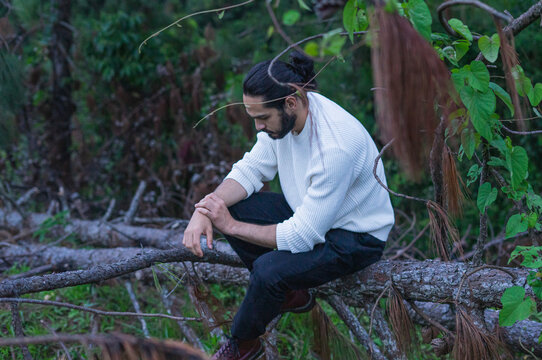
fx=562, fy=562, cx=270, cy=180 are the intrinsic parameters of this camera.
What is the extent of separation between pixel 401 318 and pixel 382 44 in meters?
1.35

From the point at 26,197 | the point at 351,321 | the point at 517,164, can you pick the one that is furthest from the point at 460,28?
the point at 26,197

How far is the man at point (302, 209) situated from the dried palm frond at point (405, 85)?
84 cm

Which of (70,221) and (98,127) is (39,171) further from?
(70,221)

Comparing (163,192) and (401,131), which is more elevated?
(401,131)

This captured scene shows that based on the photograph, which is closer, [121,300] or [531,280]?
[531,280]

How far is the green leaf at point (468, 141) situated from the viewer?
1.84 meters

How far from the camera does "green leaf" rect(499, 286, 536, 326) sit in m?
1.81

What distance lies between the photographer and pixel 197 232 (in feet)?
7.48

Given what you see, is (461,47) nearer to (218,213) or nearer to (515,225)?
(515,225)

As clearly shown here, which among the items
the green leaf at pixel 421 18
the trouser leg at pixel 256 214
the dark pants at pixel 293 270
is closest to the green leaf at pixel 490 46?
the green leaf at pixel 421 18

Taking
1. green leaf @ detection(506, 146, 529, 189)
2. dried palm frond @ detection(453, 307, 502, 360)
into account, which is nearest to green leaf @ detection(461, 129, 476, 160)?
green leaf @ detection(506, 146, 529, 189)

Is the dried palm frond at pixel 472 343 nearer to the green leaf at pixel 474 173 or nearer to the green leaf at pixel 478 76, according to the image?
the green leaf at pixel 474 173

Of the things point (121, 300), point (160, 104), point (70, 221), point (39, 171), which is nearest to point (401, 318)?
point (121, 300)

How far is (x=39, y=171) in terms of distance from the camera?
5.47 meters
